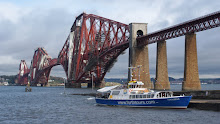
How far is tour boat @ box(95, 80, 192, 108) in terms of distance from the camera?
4100 centimetres

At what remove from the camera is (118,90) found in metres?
47.5

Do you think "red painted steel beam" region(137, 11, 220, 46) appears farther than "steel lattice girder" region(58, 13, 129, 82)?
No

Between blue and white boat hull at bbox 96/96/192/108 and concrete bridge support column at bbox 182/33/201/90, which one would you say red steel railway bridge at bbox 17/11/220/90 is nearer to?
concrete bridge support column at bbox 182/33/201/90

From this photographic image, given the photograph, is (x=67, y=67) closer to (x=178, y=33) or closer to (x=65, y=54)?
(x=65, y=54)

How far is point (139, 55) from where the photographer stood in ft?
307

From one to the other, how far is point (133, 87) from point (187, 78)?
25789 millimetres

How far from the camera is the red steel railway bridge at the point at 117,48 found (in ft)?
222

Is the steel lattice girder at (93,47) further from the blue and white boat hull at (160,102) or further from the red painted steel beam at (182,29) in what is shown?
the blue and white boat hull at (160,102)

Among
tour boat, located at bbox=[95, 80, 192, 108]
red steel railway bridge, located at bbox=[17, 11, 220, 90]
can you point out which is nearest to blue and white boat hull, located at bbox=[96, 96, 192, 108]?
tour boat, located at bbox=[95, 80, 192, 108]

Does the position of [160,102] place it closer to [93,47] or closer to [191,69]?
[191,69]

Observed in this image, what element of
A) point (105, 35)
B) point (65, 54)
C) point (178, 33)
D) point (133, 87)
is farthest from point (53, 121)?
point (65, 54)

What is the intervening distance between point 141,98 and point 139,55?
166 feet

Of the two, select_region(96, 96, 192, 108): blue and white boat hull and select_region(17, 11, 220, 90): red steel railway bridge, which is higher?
select_region(17, 11, 220, 90): red steel railway bridge

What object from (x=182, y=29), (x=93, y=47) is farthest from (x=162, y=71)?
(x=93, y=47)
